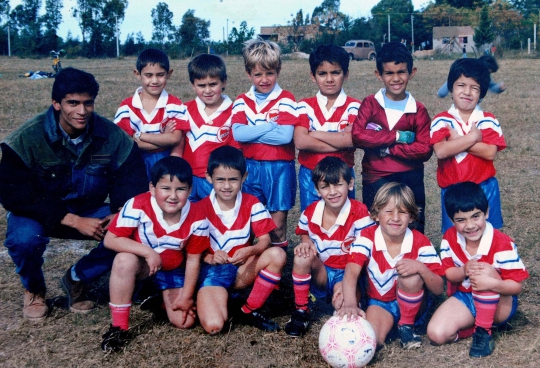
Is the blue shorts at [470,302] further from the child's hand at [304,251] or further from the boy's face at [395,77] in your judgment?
the boy's face at [395,77]

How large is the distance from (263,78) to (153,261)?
5.15 feet

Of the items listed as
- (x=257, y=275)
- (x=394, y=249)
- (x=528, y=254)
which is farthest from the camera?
(x=528, y=254)

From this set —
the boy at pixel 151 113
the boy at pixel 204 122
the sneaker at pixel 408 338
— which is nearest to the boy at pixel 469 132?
Answer: the sneaker at pixel 408 338

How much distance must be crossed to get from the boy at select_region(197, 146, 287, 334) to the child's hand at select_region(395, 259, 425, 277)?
769 mm

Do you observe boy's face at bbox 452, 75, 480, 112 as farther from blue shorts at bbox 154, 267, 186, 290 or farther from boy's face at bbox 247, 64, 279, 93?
blue shorts at bbox 154, 267, 186, 290

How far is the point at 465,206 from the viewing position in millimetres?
3445

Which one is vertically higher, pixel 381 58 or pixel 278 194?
A: pixel 381 58

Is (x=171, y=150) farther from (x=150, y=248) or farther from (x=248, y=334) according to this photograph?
(x=248, y=334)

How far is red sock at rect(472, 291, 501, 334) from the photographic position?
338cm

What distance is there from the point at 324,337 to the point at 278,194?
1.33m

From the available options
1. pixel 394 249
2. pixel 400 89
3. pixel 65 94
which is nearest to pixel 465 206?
pixel 394 249

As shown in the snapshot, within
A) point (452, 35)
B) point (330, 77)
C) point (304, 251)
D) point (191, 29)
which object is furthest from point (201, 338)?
point (452, 35)

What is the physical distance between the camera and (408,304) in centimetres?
351

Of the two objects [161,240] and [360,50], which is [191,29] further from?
[161,240]
